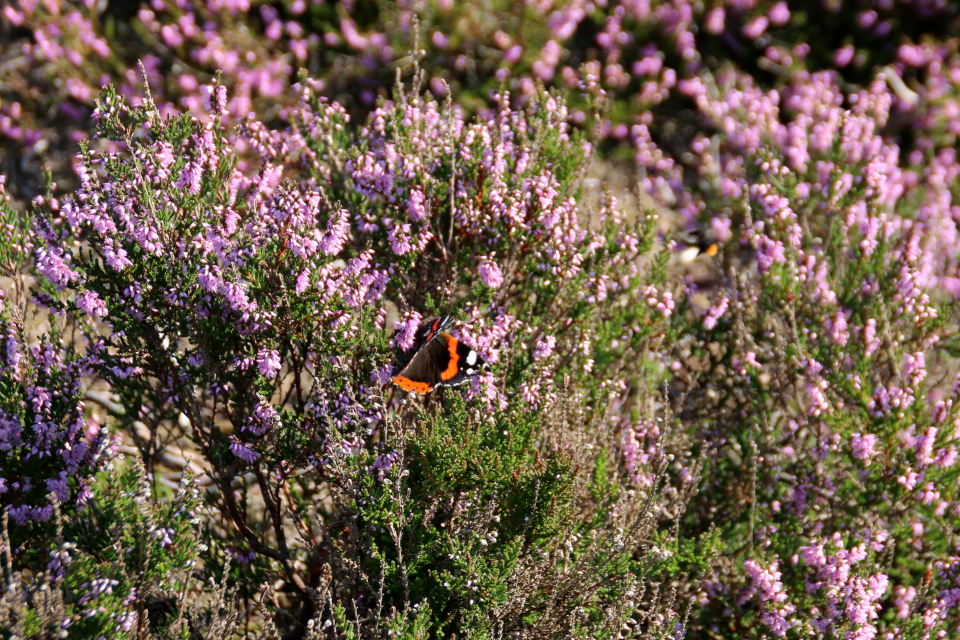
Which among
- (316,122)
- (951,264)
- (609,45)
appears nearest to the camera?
(316,122)

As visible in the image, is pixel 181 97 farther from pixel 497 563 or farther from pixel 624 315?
pixel 497 563

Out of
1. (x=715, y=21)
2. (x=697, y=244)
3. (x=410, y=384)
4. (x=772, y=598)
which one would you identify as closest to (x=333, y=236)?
(x=410, y=384)

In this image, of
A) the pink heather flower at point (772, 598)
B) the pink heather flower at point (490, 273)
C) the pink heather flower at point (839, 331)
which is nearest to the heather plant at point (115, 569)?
the pink heather flower at point (490, 273)

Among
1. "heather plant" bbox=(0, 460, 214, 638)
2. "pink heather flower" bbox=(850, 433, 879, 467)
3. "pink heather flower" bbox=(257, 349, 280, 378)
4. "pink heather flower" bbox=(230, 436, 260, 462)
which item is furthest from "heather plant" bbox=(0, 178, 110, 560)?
"pink heather flower" bbox=(850, 433, 879, 467)

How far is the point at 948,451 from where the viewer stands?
136 inches

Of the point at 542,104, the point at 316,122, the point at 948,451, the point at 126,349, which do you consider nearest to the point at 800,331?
the point at 948,451

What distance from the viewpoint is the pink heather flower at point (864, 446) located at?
11.6 ft

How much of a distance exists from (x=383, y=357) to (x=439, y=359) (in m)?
0.24

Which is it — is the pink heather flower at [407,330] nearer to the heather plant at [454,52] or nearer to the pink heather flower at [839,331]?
the pink heather flower at [839,331]

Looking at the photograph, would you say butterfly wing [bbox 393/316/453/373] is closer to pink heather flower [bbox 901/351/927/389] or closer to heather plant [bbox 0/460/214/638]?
heather plant [bbox 0/460/214/638]

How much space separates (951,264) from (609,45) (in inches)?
172

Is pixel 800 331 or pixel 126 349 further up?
pixel 800 331

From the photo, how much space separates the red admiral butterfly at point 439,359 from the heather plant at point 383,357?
62 mm

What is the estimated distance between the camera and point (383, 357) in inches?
118
